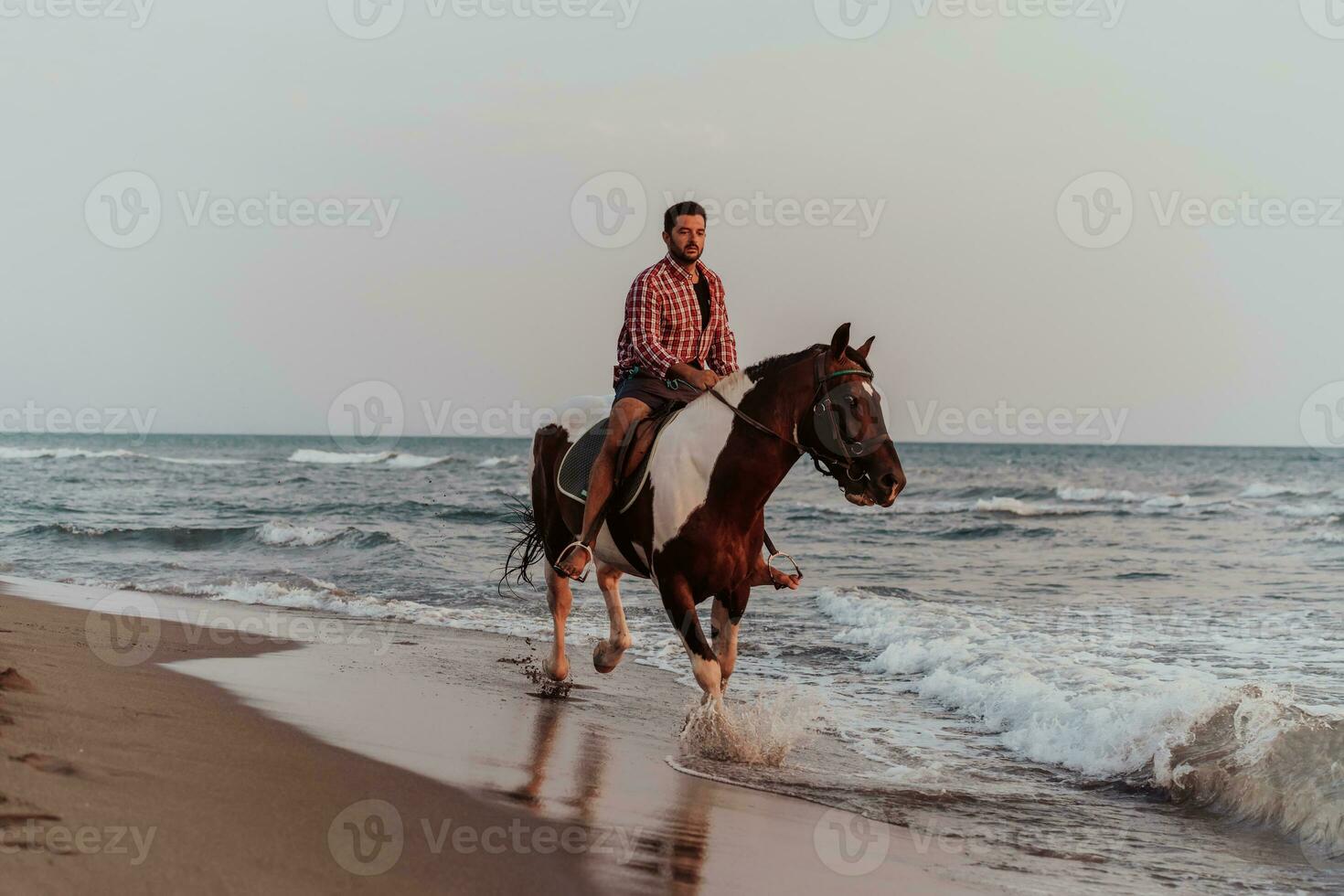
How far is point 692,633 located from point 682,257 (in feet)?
6.78

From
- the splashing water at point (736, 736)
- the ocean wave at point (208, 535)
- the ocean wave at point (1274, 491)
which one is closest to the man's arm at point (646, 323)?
the splashing water at point (736, 736)

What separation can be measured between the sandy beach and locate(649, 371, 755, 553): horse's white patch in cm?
124

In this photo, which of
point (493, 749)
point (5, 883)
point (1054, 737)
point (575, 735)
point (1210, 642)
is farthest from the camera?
point (1210, 642)

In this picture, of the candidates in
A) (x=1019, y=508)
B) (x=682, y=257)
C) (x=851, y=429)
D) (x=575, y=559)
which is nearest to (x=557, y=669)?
(x=575, y=559)

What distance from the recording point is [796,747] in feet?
19.9

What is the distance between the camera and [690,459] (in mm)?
5523

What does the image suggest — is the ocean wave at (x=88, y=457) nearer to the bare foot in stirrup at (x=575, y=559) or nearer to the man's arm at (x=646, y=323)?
the bare foot in stirrup at (x=575, y=559)

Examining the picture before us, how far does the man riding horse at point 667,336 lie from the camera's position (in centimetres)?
595

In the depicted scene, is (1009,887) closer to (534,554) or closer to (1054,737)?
(1054,737)

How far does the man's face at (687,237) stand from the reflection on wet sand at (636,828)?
107 inches

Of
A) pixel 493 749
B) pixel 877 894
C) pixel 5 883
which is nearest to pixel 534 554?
pixel 493 749

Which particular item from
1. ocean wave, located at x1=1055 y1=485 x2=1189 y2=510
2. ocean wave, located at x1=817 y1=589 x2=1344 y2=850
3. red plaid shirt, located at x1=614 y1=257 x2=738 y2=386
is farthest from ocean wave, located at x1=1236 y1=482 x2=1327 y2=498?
red plaid shirt, located at x1=614 y1=257 x2=738 y2=386

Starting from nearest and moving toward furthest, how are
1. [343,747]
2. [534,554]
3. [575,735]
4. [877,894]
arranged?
1. [877,894]
2. [343,747]
3. [575,735]
4. [534,554]

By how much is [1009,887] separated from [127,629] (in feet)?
23.8
